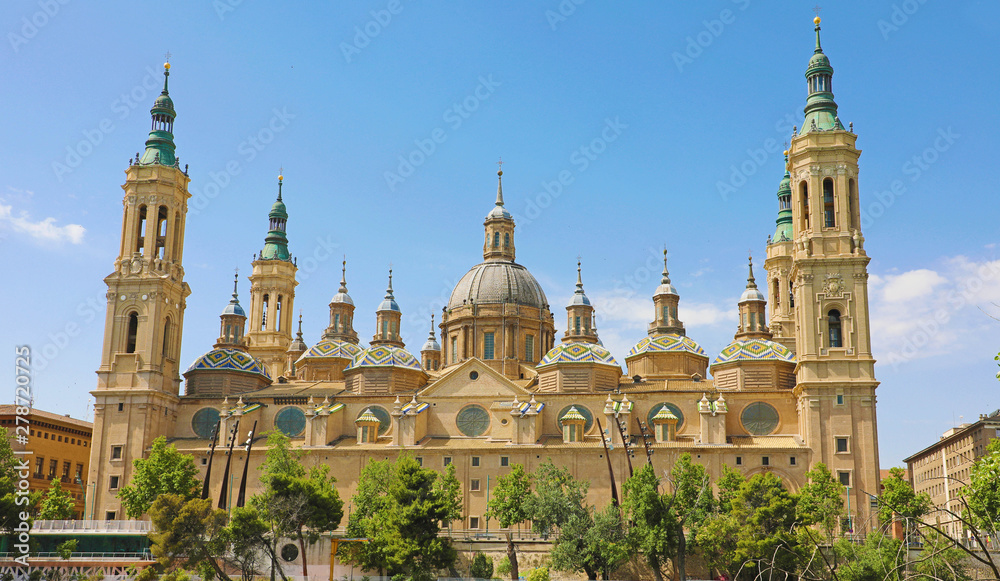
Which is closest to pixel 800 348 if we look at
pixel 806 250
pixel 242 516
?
pixel 806 250

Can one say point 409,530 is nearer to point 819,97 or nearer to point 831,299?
point 831,299

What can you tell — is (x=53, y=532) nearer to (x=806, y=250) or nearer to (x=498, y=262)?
(x=498, y=262)

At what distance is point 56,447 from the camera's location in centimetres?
7419

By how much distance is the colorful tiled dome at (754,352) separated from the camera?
59.9 metres

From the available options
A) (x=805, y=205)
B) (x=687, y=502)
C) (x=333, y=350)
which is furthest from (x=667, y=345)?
(x=333, y=350)

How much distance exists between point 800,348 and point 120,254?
1823 inches

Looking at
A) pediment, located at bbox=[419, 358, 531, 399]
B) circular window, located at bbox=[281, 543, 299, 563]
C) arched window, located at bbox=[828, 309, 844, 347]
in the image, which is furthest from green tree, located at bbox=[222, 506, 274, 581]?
arched window, located at bbox=[828, 309, 844, 347]

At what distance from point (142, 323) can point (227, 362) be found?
6.51 m

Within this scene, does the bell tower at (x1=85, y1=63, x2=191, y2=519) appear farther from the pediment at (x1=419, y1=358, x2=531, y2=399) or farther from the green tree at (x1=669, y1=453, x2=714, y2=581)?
the green tree at (x1=669, y1=453, x2=714, y2=581)

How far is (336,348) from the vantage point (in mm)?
72125

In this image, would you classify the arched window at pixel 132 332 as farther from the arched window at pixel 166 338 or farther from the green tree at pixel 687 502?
the green tree at pixel 687 502

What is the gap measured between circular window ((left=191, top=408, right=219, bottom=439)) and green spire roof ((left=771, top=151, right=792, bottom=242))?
4617 cm

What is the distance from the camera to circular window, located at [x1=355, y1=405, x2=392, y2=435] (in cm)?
6275

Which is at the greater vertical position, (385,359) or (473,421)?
(385,359)
